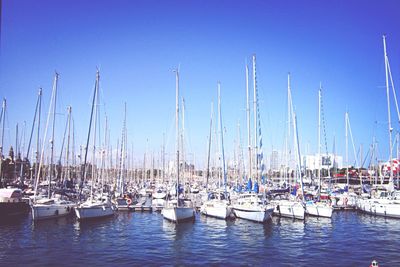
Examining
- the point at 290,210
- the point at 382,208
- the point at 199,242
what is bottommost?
the point at 199,242

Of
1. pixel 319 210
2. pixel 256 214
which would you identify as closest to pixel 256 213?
pixel 256 214

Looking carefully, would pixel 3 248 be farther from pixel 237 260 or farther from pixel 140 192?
pixel 140 192

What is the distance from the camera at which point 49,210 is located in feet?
140

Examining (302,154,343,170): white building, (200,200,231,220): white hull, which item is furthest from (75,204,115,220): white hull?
(302,154,343,170): white building

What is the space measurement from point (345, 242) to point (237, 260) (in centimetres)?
1311

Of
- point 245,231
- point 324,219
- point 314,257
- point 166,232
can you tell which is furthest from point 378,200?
point 166,232

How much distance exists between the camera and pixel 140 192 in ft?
273

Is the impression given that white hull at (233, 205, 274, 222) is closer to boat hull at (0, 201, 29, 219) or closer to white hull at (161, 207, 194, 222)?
white hull at (161, 207, 194, 222)

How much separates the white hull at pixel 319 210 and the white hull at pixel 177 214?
56.9 ft

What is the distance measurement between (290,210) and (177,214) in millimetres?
15998

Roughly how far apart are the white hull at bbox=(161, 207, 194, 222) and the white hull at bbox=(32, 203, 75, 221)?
1398cm

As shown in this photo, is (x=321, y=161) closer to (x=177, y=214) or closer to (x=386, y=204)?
(x=386, y=204)

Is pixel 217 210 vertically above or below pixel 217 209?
below

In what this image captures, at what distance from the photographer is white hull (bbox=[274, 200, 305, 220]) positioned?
4469 centimetres
